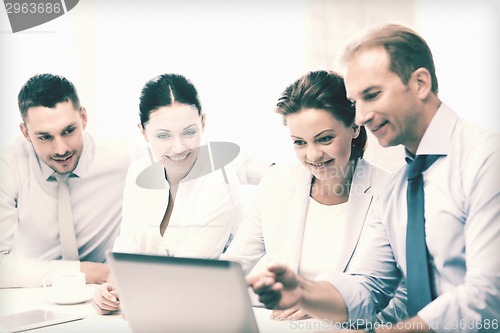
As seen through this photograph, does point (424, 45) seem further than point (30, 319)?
No

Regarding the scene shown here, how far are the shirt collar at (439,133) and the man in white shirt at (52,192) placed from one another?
1.05 m

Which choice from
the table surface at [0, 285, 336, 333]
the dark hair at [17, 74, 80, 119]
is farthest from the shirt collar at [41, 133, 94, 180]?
the table surface at [0, 285, 336, 333]

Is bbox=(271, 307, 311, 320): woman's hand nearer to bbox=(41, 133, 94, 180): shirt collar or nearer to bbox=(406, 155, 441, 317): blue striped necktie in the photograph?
bbox=(406, 155, 441, 317): blue striped necktie

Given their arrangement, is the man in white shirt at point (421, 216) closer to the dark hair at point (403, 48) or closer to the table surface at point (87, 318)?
the dark hair at point (403, 48)

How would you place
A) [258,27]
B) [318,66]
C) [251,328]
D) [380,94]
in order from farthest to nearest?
[258,27], [318,66], [380,94], [251,328]

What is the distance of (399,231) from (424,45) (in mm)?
577

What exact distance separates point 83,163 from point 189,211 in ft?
1.47

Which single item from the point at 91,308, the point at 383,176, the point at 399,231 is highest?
the point at 383,176

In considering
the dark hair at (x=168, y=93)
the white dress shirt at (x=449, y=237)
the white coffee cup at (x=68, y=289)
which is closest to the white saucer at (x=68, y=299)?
the white coffee cup at (x=68, y=289)

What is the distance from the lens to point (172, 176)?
2.08 metres

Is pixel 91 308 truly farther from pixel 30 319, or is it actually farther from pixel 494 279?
pixel 494 279

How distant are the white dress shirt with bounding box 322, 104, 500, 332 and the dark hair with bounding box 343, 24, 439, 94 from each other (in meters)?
0.15

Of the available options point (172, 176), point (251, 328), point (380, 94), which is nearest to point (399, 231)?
point (380, 94)

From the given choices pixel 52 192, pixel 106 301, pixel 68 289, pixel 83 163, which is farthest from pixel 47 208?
pixel 106 301
